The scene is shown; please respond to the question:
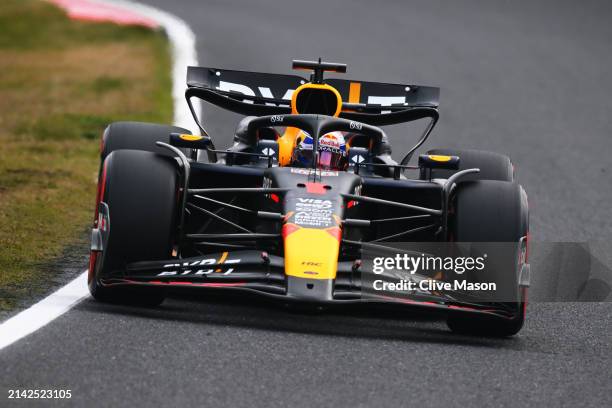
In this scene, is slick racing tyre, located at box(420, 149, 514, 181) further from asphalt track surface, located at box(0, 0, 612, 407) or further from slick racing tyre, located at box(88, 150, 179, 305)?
slick racing tyre, located at box(88, 150, 179, 305)

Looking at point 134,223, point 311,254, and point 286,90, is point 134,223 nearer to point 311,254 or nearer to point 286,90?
point 311,254

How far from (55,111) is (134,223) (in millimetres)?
10370

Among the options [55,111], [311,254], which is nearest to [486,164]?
[311,254]

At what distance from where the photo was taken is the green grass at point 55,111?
919 centimetres

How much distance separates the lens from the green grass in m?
9.19

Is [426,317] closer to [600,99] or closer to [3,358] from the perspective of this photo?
[3,358]

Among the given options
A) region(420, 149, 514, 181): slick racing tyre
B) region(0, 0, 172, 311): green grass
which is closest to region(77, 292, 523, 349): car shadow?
region(0, 0, 172, 311): green grass

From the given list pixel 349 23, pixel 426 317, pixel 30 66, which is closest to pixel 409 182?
pixel 426 317

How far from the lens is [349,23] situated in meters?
26.5

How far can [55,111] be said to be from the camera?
17.2 meters

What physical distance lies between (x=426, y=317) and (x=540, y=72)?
14260 mm
